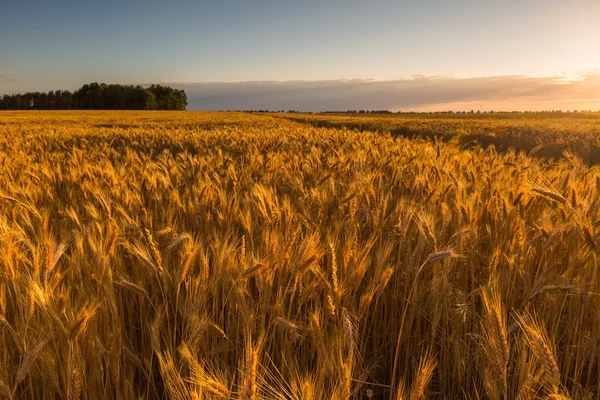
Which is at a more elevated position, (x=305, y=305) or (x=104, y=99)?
(x=104, y=99)

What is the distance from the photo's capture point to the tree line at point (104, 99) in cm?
8669

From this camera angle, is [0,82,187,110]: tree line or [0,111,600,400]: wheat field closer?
[0,111,600,400]: wheat field

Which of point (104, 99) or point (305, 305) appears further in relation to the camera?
point (104, 99)

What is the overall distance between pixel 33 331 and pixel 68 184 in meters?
2.15

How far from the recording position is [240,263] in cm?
130

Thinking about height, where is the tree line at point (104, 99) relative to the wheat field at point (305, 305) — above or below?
above

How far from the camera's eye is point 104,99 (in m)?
88.4

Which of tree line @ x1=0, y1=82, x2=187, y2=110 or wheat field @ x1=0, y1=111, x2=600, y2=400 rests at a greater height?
tree line @ x1=0, y1=82, x2=187, y2=110

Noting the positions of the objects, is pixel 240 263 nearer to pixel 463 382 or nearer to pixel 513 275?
pixel 463 382

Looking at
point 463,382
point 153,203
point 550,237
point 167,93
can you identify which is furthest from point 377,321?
point 167,93

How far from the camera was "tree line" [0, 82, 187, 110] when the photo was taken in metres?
86.7

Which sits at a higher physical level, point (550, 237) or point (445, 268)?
point (550, 237)

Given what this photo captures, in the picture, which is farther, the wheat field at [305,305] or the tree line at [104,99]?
the tree line at [104,99]

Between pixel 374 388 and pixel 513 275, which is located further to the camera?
pixel 513 275
